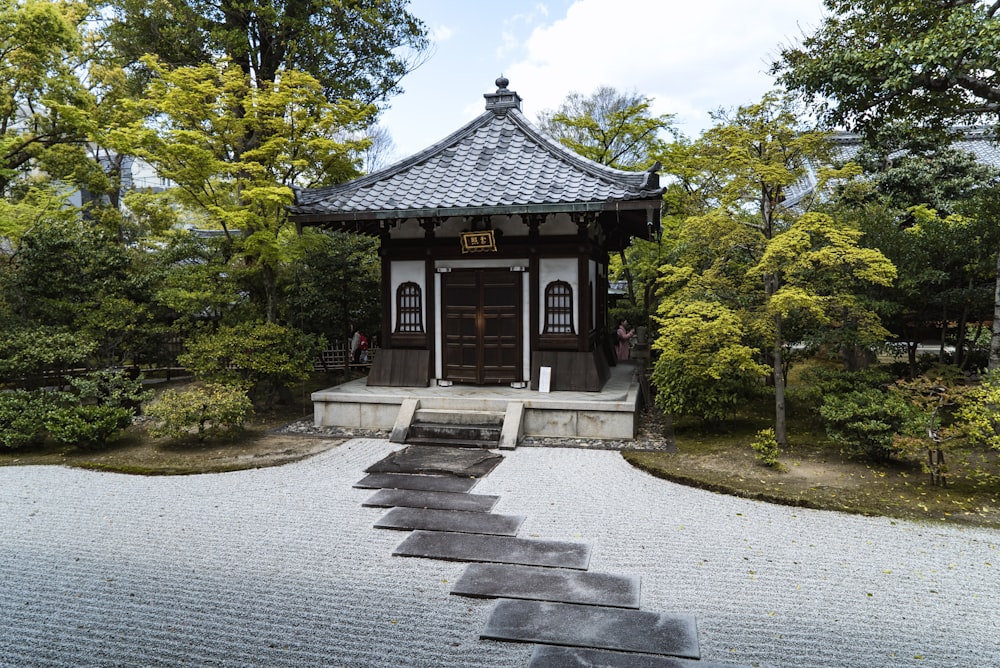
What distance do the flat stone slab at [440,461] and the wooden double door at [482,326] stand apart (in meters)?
2.24

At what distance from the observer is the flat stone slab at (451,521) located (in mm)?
6391

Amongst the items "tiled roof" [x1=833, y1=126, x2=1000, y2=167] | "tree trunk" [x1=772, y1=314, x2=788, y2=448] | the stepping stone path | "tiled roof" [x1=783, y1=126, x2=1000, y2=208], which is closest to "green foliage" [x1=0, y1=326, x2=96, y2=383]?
the stepping stone path

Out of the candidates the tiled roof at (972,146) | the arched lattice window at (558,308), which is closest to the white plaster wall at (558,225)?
the arched lattice window at (558,308)

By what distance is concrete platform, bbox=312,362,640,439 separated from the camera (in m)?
10.1

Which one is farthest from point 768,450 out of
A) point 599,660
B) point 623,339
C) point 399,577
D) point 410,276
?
point 623,339

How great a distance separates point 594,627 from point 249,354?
909cm

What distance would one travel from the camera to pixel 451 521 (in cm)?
663

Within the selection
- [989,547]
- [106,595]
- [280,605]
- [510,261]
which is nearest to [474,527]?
[280,605]

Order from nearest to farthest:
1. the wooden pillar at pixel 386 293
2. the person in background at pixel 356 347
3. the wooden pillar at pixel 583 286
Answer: the wooden pillar at pixel 583 286
the wooden pillar at pixel 386 293
the person in background at pixel 356 347

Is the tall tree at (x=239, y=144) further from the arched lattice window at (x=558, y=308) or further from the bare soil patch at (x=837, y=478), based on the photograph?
the bare soil patch at (x=837, y=478)

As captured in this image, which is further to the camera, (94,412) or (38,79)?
(38,79)

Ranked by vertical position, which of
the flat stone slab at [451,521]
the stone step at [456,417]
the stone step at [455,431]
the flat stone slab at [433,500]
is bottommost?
the flat stone slab at [451,521]

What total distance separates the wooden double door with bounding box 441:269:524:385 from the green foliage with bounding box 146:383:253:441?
12.5ft

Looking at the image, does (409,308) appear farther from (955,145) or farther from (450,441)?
(955,145)
